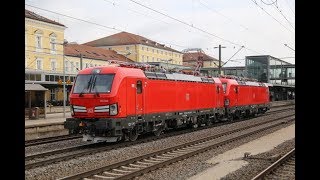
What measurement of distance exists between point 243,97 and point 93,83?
18.9 metres

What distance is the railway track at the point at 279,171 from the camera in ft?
32.0

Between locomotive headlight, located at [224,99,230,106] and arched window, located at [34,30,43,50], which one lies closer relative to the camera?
locomotive headlight, located at [224,99,230,106]

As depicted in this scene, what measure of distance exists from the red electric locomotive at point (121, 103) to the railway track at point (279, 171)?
5.89m

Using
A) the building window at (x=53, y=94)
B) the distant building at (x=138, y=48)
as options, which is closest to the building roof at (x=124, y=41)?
the distant building at (x=138, y=48)

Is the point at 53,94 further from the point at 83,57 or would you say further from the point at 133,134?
the point at 133,134

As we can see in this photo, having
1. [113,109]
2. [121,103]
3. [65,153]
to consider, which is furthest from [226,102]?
[65,153]

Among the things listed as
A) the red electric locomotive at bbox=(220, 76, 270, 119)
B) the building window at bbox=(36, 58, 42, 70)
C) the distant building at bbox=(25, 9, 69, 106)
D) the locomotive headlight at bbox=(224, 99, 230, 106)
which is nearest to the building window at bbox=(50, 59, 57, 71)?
the distant building at bbox=(25, 9, 69, 106)

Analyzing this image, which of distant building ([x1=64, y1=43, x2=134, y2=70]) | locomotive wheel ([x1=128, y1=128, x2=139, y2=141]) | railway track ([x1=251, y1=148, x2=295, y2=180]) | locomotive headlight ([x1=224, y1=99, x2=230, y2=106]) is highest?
distant building ([x1=64, y1=43, x2=134, y2=70])

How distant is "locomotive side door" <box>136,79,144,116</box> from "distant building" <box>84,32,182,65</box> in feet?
220

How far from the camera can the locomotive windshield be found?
1516 centimetres

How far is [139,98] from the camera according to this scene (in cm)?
1627

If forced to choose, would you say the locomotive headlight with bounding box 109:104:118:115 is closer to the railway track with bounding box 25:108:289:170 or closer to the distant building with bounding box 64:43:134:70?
the railway track with bounding box 25:108:289:170
